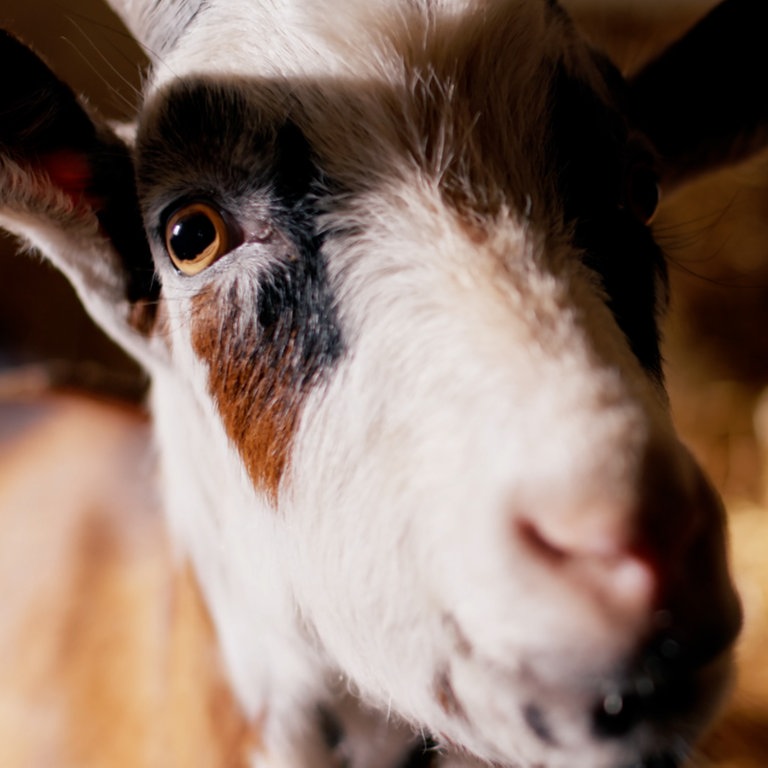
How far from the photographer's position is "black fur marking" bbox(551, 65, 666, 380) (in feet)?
4.03

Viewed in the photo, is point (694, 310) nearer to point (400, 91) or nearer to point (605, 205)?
point (605, 205)

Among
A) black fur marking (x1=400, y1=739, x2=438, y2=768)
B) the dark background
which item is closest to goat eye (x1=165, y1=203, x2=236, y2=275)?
black fur marking (x1=400, y1=739, x2=438, y2=768)

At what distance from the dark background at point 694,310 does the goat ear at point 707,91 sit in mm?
2488

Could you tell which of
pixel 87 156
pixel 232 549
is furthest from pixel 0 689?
pixel 87 156

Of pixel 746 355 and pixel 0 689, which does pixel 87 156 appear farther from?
pixel 746 355

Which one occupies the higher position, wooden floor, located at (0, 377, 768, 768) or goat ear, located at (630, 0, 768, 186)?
goat ear, located at (630, 0, 768, 186)

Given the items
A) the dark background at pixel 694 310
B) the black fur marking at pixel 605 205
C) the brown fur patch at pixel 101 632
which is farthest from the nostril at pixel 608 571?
the dark background at pixel 694 310

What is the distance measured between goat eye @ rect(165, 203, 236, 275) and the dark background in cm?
309

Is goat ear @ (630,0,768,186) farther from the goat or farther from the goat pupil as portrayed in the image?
the goat pupil

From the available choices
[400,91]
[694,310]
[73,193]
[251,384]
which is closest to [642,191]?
[400,91]

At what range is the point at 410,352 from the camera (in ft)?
3.55

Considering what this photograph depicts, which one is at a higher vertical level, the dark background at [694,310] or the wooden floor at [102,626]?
the wooden floor at [102,626]

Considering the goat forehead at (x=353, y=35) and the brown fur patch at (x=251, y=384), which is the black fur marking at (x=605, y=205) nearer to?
the goat forehead at (x=353, y=35)

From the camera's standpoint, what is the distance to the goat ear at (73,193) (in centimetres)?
136
